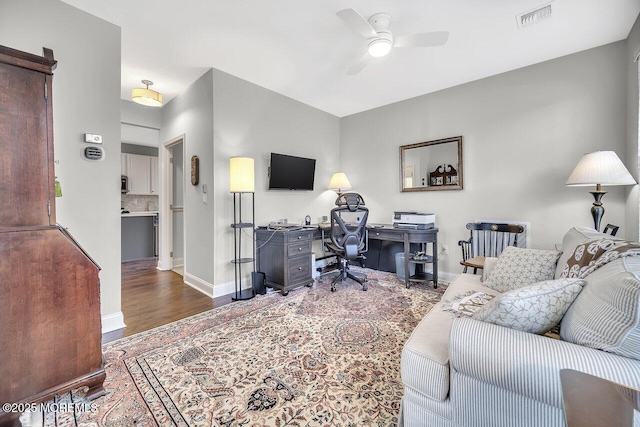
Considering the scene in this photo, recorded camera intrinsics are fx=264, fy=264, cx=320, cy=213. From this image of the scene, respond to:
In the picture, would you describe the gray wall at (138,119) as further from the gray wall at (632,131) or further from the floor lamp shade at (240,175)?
the gray wall at (632,131)

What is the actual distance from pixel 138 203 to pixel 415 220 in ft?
18.1

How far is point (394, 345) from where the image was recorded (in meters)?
1.96

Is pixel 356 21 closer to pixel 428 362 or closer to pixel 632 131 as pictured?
pixel 428 362

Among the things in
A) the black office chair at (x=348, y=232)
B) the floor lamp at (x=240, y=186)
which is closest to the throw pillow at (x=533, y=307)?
the black office chair at (x=348, y=232)

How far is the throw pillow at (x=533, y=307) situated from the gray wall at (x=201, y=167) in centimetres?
289

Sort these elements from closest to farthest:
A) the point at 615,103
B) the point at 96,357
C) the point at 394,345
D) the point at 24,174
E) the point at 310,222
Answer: the point at 24,174 < the point at 96,357 < the point at 394,345 < the point at 615,103 < the point at 310,222

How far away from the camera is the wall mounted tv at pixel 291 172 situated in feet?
12.0

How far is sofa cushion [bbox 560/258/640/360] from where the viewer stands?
76cm

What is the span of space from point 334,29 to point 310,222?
258cm

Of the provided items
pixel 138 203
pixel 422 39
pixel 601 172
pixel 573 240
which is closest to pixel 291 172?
pixel 422 39

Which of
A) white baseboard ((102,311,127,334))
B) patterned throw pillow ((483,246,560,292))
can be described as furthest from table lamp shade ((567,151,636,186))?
white baseboard ((102,311,127,334))

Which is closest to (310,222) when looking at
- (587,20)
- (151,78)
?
(151,78)

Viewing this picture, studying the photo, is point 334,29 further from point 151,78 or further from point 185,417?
point 185,417

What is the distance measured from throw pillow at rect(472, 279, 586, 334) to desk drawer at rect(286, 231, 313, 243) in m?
2.31
